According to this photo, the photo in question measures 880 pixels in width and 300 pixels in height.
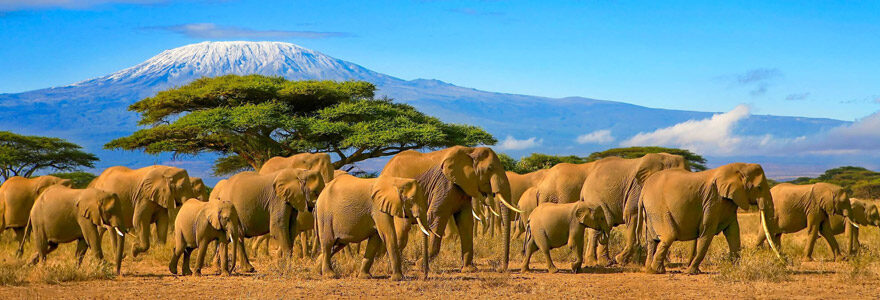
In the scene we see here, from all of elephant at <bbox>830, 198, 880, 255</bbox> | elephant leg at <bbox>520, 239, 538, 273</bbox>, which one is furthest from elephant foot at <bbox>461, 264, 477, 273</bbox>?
elephant at <bbox>830, 198, 880, 255</bbox>

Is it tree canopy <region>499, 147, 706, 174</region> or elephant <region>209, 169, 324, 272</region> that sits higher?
elephant <region>209, 169, 324, 272</region>

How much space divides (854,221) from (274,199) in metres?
11.0

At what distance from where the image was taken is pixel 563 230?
14656 millimetres

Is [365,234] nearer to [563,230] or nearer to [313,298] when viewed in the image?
[313,298]

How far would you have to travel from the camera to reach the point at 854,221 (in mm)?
18484

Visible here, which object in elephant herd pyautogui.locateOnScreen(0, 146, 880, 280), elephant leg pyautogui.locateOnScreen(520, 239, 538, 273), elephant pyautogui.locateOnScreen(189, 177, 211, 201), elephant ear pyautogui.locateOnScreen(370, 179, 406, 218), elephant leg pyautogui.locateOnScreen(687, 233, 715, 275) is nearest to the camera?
elephant ear pyautogui.locateOnScreen(370, 179, 406, 218)

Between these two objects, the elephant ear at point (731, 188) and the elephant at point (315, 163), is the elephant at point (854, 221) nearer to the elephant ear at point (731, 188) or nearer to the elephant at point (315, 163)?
the elephant ear at point (731, 188)

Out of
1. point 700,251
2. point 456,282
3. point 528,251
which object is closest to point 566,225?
point 528,251

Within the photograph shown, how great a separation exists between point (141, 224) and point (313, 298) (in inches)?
304

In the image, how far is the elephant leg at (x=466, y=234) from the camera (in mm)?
14688

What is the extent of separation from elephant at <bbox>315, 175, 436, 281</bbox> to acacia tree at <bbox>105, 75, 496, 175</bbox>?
26277 millimetres

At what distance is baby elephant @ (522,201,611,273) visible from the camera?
47.6 ft

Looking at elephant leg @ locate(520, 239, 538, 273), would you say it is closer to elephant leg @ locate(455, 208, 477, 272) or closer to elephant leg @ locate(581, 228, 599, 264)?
elephant leg @ locate(455, 208, 477, 272)

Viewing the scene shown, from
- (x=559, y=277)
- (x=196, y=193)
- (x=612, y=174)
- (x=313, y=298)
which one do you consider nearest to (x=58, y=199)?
(x=196, y=193)
